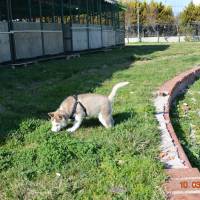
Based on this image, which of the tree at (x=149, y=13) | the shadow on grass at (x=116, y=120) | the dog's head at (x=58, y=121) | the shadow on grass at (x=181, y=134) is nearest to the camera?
the shadow on grass at (x=181, y=134)

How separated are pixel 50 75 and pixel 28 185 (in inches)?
384

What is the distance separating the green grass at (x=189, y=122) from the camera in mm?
6265

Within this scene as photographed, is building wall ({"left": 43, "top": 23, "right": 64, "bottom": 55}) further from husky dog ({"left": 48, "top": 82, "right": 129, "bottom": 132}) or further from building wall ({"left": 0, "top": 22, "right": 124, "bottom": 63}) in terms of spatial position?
husky dog ({"left": 48, "top": 82, "right": 129, "bottom": 132})

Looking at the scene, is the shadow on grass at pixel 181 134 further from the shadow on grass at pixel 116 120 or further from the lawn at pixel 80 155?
the shadow on grass at pixel 116 120

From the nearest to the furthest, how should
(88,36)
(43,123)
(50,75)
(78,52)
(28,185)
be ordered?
1. (28,185)
2. (43,123)
3. (50,75)
4. (78,52)
5. (88,36)

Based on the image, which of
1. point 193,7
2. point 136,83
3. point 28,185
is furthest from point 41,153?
point 193,7

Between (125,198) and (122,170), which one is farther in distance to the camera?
(122,170)

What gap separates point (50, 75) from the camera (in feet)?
46.8

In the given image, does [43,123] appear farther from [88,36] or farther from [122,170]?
[88,36]

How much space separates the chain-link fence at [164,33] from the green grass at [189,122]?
47.1 metres

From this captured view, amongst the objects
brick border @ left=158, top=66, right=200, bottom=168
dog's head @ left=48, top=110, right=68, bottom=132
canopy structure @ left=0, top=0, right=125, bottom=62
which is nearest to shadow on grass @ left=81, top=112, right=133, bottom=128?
dog's head @ left=48, top=110, right=68, bottom=132

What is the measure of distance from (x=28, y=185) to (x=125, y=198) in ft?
3.32

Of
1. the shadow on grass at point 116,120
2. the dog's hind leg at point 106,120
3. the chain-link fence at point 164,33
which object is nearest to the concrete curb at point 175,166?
the shadow on grass at point 116,120

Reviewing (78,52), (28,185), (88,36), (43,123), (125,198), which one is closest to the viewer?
(125,198)
